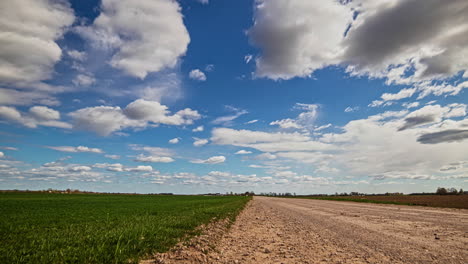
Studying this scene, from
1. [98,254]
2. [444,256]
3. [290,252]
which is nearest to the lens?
[98,254]

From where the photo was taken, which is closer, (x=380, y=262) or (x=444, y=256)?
(x=380, y=262)

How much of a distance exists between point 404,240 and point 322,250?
15.0 feet

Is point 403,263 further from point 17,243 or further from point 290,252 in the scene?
point 17,243

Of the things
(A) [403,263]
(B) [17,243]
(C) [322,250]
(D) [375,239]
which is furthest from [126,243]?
(D) [375,239]

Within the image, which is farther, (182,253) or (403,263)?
(182,253)

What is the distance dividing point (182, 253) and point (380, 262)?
5809 mm

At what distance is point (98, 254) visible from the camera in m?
6.62

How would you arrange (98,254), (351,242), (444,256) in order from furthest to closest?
(351,242) < (444,256) < (98,254)

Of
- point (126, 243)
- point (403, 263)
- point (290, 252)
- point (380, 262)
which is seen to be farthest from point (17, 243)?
point (403, 263)

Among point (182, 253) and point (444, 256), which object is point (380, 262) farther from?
point (182, 253)

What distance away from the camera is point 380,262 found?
7.09 metres

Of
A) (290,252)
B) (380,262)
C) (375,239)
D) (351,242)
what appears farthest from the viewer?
(375,239)

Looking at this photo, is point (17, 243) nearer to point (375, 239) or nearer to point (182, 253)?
point (182, 253)

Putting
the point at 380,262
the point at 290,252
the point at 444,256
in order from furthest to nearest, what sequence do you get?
1. the point at 290,252
2. the point at 444,256
3. the point at 380,262
